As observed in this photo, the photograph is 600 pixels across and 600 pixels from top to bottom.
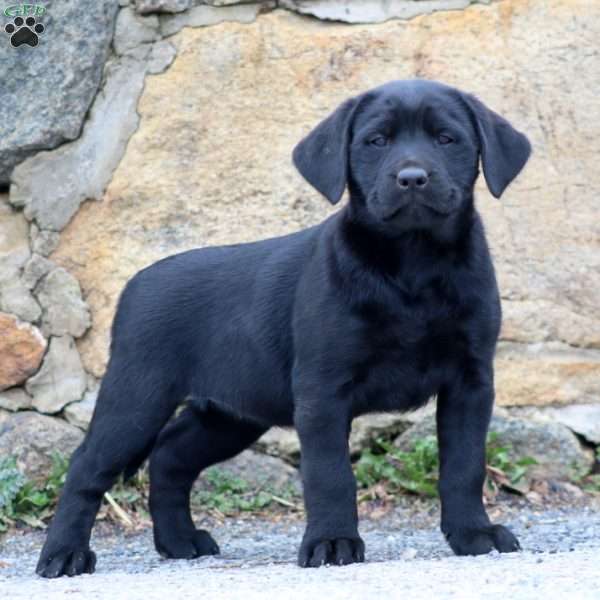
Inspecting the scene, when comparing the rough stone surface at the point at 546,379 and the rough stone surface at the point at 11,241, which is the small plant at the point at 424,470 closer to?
the rough stone surface at the point at 546,379

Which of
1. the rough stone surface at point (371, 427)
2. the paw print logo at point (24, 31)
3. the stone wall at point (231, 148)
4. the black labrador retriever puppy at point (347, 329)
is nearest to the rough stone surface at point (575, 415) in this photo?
the stone wall at point (231, 148)

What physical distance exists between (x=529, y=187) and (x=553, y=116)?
336 millimetres

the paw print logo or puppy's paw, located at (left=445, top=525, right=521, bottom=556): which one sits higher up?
the paw print logo

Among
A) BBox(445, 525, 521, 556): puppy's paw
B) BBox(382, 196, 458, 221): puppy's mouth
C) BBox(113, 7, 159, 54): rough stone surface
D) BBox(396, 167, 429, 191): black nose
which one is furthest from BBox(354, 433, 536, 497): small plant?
BBox(113, 7, 159, 54): rough stone surface

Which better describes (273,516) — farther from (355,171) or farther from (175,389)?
(355,171)

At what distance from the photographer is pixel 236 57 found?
621 centimetres

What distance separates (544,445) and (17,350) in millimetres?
2395

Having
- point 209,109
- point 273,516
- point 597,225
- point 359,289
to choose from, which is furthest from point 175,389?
point 597,225

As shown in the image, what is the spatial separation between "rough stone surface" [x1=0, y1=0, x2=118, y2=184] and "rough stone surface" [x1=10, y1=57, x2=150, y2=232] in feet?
0.39

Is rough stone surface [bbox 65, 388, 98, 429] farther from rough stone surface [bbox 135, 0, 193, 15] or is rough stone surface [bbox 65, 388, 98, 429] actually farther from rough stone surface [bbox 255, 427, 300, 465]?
rough stone surface [bbox 135, 0, 193, 15]

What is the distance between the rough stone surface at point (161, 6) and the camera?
6.14m

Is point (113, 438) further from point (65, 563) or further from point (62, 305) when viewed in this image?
point (62, 305)

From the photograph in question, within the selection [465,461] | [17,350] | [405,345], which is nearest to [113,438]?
[405,345]

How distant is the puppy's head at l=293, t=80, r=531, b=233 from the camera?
4328 millimetres
